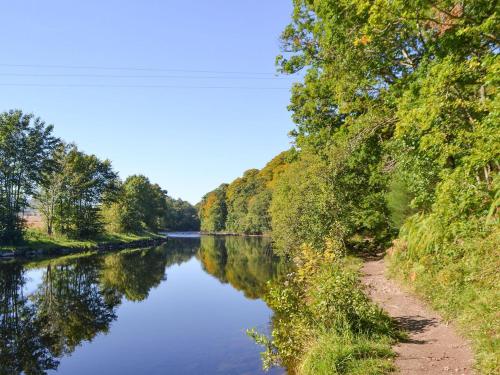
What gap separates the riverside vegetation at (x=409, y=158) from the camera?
744 centimetres

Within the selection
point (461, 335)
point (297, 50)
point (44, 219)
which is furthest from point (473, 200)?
point (44, 219)

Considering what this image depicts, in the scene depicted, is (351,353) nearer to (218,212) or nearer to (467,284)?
(467,284)

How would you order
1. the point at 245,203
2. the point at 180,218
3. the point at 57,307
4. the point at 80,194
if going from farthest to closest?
the point at 180,218 < the point at 245,203 < the point at 80,194 < the point at 57,307

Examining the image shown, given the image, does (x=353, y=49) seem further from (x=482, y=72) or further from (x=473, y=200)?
(x=473, y=200)

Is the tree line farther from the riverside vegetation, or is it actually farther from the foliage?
the riverside vegetation

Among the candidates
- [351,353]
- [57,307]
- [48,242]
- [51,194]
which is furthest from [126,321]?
[51,194]

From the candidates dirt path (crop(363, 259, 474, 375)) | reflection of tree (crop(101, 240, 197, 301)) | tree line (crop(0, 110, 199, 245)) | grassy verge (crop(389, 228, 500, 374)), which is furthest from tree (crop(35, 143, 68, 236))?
dirt path (crop(363, 259, 474, 375))

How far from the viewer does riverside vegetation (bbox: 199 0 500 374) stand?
7438 millimetres

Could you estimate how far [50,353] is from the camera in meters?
11.5

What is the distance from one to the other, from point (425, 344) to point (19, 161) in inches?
1769

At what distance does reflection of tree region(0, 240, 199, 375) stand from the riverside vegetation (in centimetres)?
680

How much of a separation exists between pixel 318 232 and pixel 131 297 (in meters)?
10.7

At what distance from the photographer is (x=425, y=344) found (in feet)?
25.0

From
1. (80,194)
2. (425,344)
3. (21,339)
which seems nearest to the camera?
(425,344)
